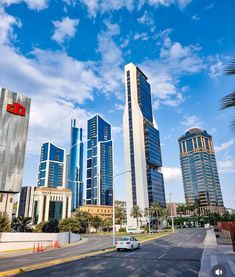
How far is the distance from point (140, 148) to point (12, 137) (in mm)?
119815

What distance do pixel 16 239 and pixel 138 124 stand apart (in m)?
138

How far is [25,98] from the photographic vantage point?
47312mm

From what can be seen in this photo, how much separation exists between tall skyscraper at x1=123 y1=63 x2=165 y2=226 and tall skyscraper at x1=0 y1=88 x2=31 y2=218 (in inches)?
4490

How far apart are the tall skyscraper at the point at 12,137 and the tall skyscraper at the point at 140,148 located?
374 feet

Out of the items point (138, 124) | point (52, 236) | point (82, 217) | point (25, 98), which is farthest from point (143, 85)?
point (52, 236)

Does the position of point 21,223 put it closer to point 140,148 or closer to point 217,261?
point 217,261

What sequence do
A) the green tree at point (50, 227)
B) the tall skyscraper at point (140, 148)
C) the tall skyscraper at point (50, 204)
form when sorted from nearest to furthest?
the green tree at point (50, 227), the tall skyscraper at point (50, 204), the tall skyscraper at point (140, 148)

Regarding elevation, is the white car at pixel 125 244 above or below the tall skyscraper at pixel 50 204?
below

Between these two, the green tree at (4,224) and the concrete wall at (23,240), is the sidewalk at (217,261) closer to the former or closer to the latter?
the concrete wall at (23,240)

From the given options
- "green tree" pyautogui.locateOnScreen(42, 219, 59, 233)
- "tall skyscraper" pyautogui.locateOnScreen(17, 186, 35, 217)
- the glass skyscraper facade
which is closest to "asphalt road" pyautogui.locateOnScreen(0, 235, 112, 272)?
the glass skyscraper facade

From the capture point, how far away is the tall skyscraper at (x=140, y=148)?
15512cm

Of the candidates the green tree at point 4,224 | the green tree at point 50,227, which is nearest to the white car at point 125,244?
the green tree at point 4,224

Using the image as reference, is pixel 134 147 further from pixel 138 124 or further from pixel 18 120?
pixel 18 120

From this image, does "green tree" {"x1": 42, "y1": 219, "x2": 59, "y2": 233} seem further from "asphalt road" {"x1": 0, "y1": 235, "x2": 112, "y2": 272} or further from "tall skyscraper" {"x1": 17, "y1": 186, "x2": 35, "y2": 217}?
"tall skyscraper" {"x1": 17, "y1": 186, "x2": 35, "y2": 217}
